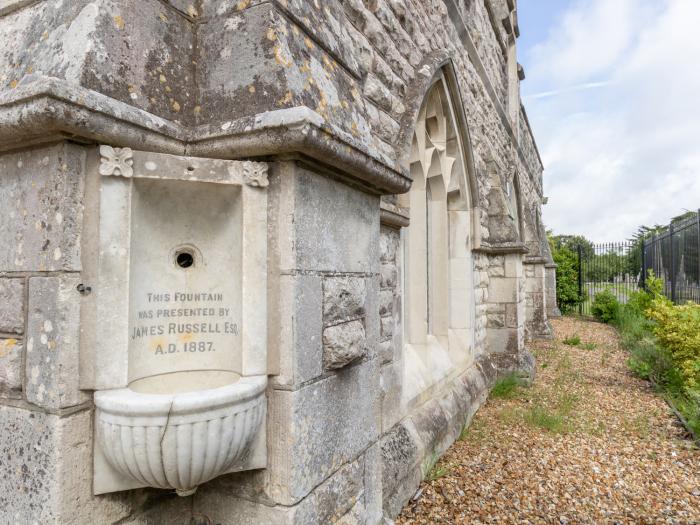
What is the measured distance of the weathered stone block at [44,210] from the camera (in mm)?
1307

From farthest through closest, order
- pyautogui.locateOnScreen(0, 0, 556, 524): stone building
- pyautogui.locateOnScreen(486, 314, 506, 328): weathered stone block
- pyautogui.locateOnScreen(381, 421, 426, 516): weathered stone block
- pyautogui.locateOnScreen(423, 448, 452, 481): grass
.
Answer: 1. pyautogui.locateOnScreen(486, 314, 506, 328): weathered stone block
2. pyautogui.locateOnScreen(423, 448, 452, 481): grass
3. pyautogui.locateOnScreen(381, 421, 426, 516): weathered stone block
4. pyautogui.locateOnScreen(0, 0, 556, 524): stone building

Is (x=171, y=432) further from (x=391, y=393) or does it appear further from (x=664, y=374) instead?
(x=664, y=374)

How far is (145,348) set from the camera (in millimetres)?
1485

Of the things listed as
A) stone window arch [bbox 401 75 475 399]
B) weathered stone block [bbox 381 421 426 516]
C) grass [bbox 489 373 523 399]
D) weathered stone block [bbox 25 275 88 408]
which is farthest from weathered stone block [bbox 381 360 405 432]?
grass [bbox 489 373 523 399]

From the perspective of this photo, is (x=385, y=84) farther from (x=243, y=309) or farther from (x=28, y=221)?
(x=28, y=221)

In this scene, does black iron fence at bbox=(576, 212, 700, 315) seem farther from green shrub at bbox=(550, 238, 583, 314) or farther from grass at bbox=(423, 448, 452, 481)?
grass at bbox=(423, 448, 452, 481)

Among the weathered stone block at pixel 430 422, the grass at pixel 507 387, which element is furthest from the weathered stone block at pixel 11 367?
the grass at pixel 507 387

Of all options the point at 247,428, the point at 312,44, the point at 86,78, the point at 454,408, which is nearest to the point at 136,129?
the point at 86,78

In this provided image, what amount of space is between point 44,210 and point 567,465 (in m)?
4.03

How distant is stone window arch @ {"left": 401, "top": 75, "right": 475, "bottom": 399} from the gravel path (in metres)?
0.72

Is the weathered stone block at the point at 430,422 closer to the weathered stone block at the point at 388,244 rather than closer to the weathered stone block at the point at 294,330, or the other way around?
the weathered stone block at the point at 388,244

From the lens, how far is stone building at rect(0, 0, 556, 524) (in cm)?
131

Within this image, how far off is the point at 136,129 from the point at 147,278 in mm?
489

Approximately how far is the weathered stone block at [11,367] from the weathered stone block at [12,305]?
0.04 metres
